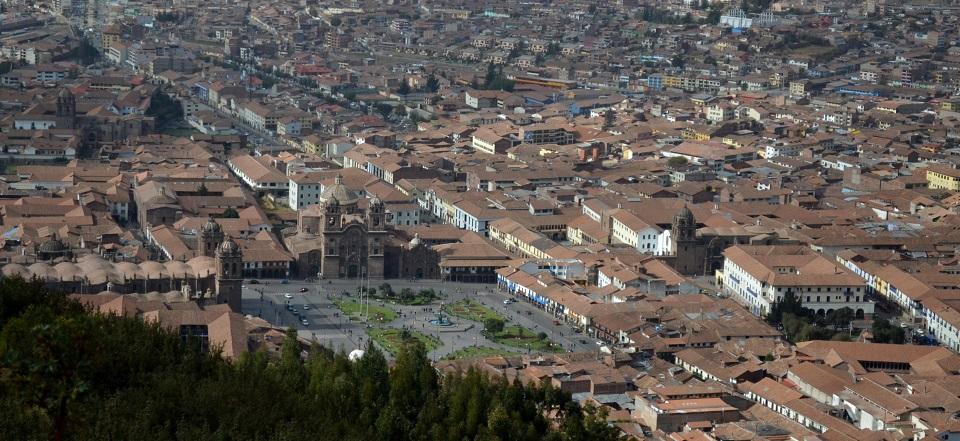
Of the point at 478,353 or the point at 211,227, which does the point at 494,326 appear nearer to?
the point at 478,353

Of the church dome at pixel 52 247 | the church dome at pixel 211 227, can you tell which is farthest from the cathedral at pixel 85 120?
the church dome at pixel 52 247

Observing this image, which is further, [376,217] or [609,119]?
[609,119]

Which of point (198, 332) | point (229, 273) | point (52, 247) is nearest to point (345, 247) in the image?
point (229, 273)

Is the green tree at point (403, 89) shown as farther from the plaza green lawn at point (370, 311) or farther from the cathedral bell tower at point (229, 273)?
the cathedral bell tower at point (229, 273)

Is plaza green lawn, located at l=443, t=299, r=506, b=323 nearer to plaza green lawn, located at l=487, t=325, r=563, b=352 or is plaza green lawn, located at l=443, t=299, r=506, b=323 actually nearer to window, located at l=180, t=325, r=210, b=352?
plaza green lawn, located at l=487, t=325, r=563, b=352

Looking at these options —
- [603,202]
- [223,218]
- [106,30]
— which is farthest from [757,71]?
[223,218]

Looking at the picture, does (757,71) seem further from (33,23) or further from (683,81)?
(33,23)
